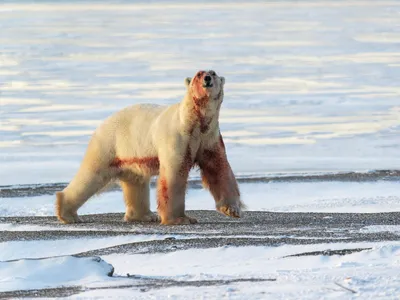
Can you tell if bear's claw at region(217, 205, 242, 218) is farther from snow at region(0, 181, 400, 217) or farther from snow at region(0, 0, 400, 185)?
snow at region(0, 0, 400, 185)

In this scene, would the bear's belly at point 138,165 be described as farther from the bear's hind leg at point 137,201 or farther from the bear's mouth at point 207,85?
the bear's mouth at point 207,85

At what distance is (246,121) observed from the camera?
1894cm

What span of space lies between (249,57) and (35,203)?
1608cm

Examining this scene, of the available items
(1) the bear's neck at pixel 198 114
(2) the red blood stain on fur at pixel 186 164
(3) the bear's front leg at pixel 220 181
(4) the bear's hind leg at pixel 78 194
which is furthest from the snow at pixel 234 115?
(1) the bear's neck at pixel 198 114

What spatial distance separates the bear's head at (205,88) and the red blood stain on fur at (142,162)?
68cm

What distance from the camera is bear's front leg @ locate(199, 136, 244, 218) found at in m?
11.0

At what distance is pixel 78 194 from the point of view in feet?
38.5

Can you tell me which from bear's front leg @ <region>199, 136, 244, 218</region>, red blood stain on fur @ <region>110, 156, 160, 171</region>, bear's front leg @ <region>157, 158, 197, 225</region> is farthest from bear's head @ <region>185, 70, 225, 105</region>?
red blood stain on fur @ <region>110, 156, 160, 171</region>

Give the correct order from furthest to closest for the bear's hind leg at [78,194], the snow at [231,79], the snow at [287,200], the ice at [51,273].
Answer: the snow at [231,79] < the snow at [287,200] < the bear's hind leg at [78,194] < the ice at [51,273]

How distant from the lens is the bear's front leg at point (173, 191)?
35.7ft

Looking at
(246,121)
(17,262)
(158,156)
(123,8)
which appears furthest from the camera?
(123,8)

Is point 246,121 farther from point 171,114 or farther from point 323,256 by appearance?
point 323,256

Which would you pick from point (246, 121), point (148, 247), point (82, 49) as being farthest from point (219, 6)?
point (148, 247)

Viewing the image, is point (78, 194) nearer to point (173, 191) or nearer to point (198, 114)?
point (173, 191)
